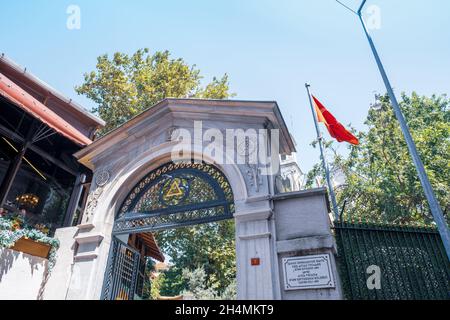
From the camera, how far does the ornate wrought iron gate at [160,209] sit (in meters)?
6.33

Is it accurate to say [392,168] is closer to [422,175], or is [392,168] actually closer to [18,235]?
[422,175]

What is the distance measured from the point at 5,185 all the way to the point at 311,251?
8.64 m

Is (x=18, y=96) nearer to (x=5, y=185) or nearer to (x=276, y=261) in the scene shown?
(x=5, y=185)

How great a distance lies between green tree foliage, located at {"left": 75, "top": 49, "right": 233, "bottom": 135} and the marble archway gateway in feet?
36.9

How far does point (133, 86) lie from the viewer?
62.3 feet

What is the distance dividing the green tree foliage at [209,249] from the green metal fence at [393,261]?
48.4 feet

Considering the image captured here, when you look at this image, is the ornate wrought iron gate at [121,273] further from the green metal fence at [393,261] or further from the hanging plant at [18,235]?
the green metal fence at [393,261]

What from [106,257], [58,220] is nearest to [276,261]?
[106,257]

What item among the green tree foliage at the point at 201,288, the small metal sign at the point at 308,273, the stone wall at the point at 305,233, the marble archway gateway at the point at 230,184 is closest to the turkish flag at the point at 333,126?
the marble archway gateway at the point at 230,184

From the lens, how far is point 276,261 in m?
5.00

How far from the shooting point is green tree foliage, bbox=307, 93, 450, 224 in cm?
1393

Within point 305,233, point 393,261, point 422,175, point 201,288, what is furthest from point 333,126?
Result: point 201,288

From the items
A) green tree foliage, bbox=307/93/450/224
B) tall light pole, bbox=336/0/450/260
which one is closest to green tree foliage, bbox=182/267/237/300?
green tree foliage, bbox=307/93/450/224

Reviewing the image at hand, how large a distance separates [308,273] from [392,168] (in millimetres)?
12074
